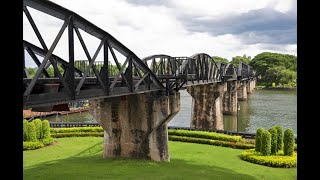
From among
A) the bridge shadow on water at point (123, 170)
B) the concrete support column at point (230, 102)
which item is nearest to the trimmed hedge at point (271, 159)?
the bridge shadow on water at point (123, 170)

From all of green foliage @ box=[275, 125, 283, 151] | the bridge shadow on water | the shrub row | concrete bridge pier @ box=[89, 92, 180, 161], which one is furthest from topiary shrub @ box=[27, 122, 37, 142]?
green foliage @ box=[275, 125, 283, 151]

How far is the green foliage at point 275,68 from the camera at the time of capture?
152750mm

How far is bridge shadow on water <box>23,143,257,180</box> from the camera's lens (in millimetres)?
21922

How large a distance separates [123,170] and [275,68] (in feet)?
498

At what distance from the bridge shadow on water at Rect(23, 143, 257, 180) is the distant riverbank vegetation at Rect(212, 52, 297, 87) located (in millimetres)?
135780

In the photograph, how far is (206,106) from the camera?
5878 cm

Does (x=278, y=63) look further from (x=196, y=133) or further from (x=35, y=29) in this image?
(x=35, y=29)

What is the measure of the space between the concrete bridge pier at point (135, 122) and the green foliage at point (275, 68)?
135 meters

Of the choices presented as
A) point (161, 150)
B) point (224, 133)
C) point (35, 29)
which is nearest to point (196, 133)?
point (224, 133)

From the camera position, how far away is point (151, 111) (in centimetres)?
2650

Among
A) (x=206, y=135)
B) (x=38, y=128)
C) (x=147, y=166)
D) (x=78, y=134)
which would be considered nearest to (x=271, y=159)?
(x=147, y=166)

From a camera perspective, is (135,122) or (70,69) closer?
(70,69)

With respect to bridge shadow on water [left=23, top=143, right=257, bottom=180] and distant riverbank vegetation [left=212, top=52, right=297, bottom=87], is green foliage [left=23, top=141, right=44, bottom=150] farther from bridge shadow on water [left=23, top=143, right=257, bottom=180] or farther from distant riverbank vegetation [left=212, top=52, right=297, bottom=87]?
distant riverbank vegetation [left=212, top=52, right=297, bottom=87]

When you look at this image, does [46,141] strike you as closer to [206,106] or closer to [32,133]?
[32,133]
